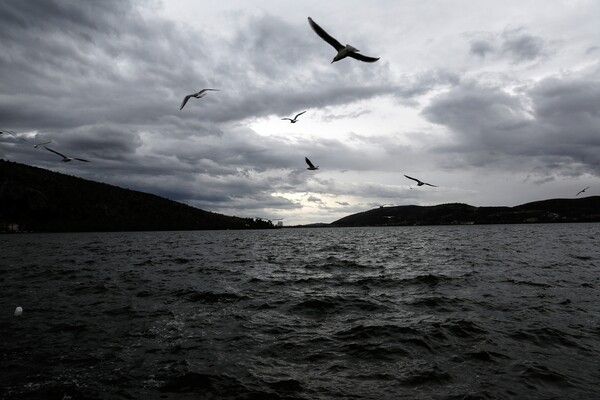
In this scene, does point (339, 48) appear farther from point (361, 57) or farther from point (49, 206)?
point (49, 206)

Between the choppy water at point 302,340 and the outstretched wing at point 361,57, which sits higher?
the outstretched wing at point 361,57

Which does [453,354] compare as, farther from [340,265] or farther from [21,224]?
[21,224]

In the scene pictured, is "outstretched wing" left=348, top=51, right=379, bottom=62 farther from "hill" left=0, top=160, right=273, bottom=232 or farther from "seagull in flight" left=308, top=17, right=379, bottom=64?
"hill" left=0, top=160, right=273, bottom=232

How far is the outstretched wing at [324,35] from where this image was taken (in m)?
12.4

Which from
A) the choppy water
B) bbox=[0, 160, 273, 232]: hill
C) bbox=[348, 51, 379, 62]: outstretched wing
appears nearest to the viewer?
the choppy water

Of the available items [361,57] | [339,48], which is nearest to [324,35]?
[339,48]

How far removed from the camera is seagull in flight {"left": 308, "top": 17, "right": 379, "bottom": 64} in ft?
41.1

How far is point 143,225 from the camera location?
7844 inches

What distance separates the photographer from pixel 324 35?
41.8 ft

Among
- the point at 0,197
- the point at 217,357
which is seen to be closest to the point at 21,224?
the point at 0,197

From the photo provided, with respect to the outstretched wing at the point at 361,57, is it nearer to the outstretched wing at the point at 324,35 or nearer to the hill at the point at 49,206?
the outstretched wing at the point at 324,35

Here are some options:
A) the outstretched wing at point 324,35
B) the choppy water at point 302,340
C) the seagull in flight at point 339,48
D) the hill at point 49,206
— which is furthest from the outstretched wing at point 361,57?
the hill at point 49,206

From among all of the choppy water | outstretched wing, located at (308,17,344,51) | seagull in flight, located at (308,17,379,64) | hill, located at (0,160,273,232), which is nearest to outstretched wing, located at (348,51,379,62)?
seagull in flight, located at (308,17,379,64)

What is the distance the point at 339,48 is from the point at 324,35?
0.69m
